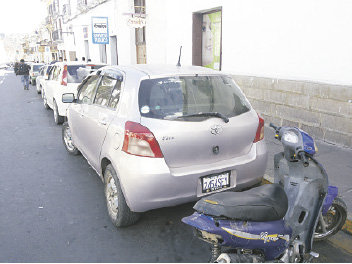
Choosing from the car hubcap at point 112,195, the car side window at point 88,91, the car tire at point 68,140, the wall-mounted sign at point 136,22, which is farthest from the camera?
the wall-mounted sign at point 136,22

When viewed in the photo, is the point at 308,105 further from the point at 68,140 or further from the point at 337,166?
the point at 68,140

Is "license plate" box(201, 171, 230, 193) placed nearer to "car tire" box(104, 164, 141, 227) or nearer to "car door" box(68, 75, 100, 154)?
"car tire" box(104, 164, 141, 227)

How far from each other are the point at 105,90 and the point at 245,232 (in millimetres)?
2631

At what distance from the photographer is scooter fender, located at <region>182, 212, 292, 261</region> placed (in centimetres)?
205

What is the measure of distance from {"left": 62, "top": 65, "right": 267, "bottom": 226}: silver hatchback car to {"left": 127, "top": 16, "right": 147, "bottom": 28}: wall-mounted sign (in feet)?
35.3

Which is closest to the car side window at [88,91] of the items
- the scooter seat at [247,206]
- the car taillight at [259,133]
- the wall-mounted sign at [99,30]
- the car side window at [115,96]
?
the car side window at [115,96]

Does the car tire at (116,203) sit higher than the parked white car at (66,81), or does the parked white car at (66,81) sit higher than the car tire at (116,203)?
the parked white car at (66,81)

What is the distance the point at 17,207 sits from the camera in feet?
12.8

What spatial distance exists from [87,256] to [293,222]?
1.95 m

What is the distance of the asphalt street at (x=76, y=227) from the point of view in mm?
2951

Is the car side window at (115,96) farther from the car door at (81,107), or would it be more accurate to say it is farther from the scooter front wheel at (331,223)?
the scooter front wheel at (331,223)

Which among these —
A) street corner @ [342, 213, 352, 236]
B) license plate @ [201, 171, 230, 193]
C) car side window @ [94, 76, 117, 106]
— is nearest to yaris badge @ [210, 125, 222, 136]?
license plate @ [201, 171, 230, 193]

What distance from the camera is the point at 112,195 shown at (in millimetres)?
3488

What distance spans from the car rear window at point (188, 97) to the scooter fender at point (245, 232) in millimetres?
1223
